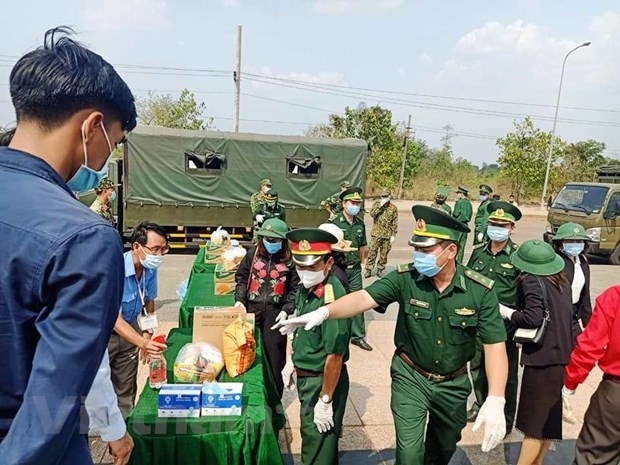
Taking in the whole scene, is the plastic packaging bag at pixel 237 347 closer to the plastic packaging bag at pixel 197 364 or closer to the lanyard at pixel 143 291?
the plastic packaging bag at pixel 197 364

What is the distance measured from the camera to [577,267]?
386cm

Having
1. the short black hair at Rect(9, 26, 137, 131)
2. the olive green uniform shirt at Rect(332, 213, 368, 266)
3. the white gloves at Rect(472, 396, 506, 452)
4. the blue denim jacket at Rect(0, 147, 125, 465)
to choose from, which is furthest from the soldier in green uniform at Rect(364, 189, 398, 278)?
the blue denim jacket at Rect(0, 147, 125, 465)

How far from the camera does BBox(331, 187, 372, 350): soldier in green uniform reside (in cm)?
571

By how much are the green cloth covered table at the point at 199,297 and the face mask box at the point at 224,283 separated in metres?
0.05

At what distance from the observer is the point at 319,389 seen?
2.88 meters

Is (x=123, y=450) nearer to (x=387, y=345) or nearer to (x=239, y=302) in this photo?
(x=239, y=302)

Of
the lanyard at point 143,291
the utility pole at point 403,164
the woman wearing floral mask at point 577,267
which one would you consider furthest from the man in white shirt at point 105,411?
the utility pole at point 403,164

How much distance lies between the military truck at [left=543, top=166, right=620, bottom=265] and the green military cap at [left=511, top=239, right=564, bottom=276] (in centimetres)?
880

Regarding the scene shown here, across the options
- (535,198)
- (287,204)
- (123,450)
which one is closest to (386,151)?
(535,198)

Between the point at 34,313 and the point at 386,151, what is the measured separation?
87.1 feet

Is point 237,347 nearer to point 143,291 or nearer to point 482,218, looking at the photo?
point 143,291

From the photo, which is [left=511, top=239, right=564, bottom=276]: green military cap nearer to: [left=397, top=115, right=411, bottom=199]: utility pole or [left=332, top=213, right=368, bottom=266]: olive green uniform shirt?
[left=332, top=213, right=368, bottom=266]: olive green uniform shirt

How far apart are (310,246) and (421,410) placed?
121cm

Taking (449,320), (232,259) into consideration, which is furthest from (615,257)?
(449,320)
